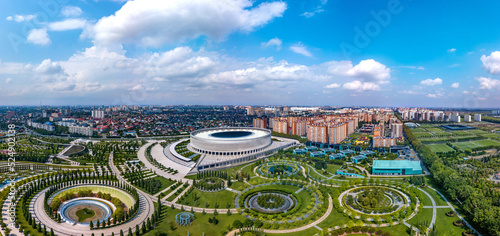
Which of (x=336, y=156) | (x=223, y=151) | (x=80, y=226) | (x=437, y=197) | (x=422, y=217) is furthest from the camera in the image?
(x=336, y=156)

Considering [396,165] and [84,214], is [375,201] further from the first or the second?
[84,214]

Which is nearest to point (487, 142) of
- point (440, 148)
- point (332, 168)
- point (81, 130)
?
point (440, 148)

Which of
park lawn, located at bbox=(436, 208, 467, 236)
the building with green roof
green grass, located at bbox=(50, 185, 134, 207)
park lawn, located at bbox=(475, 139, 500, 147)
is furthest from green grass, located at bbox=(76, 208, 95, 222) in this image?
park lawn, located at bbox=(475, 139, 500, 147)

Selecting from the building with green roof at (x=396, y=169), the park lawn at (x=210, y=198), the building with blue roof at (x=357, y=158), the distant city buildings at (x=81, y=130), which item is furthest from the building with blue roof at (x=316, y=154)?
the distant city buildings at (x=81, y=130)

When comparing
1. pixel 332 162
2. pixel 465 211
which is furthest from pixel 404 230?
pixel 332 162

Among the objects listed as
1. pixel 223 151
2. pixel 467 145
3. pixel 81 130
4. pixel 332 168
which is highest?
pixel 81 130

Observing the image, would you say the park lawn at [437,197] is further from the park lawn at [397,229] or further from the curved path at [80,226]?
the curved path at [80,226]
